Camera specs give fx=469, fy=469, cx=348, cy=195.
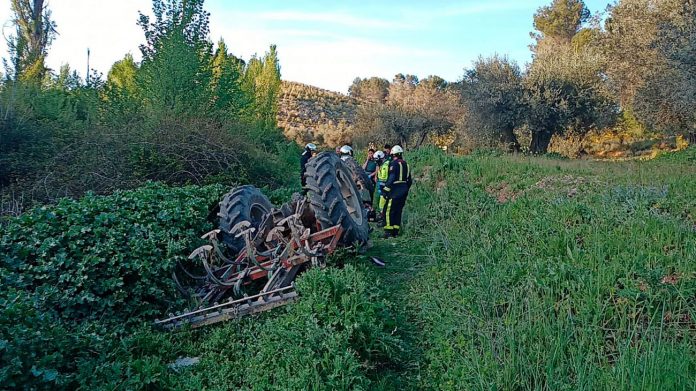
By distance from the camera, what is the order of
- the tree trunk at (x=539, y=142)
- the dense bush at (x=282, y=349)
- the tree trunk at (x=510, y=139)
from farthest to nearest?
1. the tree trunk at (x=510, y=139)
2. the tree trunk at (x=539, y=142)
3. the dense bush at (x=282, y=349)

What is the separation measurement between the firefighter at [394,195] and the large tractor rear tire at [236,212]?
289cm

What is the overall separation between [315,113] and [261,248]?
47.6 meters

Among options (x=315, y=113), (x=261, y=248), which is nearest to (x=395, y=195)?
(x=261, y=248)

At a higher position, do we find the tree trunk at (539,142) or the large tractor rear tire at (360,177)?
the tree trunk at (539,142)

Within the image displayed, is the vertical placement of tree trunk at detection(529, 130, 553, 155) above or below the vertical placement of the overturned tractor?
above

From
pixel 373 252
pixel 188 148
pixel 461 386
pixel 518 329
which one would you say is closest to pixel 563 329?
pixel 518 329

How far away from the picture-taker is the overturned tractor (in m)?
4.42

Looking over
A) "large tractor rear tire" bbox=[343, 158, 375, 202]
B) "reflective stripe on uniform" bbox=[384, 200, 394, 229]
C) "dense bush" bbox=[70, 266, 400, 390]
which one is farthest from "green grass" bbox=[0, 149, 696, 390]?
"large tractor rear tire" bbox=[343, 158, 375, 202]

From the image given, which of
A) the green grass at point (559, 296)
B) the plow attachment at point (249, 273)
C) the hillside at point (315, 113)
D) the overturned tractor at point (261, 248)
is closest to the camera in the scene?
the green grass at point (559, 296)

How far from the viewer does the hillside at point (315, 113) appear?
36453 mm

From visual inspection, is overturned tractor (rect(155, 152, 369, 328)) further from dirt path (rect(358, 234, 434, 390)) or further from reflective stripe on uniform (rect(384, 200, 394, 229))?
reflective stripe on uniform (rect(384, 200, 394, 229))

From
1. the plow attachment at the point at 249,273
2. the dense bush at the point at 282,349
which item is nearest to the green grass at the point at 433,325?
the dense bush at the point at 282,349

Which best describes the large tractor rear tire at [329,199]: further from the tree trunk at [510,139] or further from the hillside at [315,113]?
the hillside at [315,113]

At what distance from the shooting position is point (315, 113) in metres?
52.4
